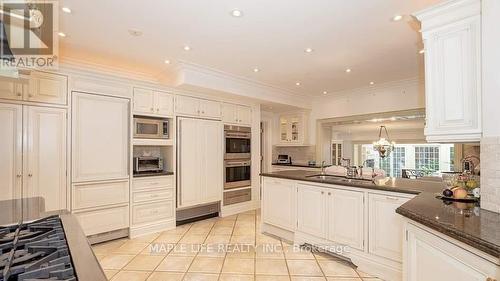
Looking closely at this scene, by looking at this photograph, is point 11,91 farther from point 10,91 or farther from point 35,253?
point 35,253

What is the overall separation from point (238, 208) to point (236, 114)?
1855 mm

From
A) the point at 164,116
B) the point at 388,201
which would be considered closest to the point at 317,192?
the point at 388,201

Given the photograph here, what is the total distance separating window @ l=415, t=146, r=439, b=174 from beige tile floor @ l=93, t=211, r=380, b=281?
724 centimetres

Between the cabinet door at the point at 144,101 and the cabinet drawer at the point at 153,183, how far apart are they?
1022 millimetres

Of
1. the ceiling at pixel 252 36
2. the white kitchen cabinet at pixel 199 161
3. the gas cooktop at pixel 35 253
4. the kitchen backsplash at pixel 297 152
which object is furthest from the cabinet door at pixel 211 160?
the gas cooktop at pixel 35 253

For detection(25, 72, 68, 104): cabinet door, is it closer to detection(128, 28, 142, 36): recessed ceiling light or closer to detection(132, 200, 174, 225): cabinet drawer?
detection(128, 28, 142, 36): recessed ceiling light

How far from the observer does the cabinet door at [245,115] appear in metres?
4.95

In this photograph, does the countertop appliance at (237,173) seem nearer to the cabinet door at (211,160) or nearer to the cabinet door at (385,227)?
the cabinet door at (211,160)

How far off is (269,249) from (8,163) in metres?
3.15

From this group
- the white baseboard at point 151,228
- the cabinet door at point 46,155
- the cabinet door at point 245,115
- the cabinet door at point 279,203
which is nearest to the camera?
the cabinet door at point 46,155

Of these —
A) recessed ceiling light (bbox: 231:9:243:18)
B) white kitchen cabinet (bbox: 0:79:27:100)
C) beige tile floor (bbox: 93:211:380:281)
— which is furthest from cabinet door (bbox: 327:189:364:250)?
white kitchen cabinet (bbox: 0:79:27:100)

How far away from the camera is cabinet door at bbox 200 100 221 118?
4.38m

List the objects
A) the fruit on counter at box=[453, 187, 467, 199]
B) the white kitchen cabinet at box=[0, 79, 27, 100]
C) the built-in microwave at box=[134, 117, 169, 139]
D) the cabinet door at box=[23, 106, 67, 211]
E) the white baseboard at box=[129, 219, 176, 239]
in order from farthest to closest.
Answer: the built-in microwave at box=[134, 117, 169, 139] < the white baseboard at box=[129, 219, 176, 239] < the cabinet door at box=[23, 106, 67, 211] < the white kitchen cabinet at box=[0, 79, 27, 100] < the fruit on counter at box=[453, 187, 467, 199]

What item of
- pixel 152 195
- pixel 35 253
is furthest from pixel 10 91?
pixel 35 253
